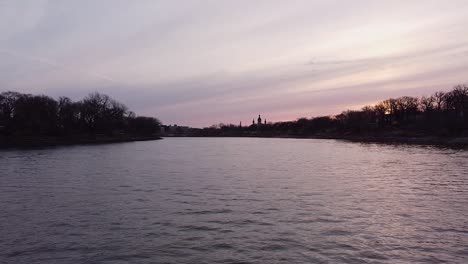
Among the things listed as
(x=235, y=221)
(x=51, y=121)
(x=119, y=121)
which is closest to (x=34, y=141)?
(x=51, y=121)

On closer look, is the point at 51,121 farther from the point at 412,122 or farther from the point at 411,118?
the point at 411,118

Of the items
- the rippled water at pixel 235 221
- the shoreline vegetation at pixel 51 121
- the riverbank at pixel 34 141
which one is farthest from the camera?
the shoreline vegetation at pixel 51 121

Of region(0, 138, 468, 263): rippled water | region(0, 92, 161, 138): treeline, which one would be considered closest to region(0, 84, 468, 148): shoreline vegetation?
region(0, 92, 161, 138): treeline

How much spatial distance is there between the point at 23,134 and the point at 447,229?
109 meters

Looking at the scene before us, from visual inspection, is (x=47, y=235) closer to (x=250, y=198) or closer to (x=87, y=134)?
(x=250, y=198)

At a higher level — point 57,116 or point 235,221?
point 57,116

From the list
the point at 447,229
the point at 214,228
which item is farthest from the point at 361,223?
the point at 214,228

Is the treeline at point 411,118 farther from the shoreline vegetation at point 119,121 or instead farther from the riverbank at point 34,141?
the riverbank at point 34,141

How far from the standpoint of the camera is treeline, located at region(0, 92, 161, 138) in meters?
108

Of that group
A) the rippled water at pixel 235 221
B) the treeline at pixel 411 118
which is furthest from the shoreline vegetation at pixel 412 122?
the rippled water at pixel 235 221

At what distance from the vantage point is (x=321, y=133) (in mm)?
193375

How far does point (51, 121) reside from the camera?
11538 cm

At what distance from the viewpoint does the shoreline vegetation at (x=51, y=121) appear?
4115 inches

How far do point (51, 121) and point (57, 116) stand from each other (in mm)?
7401
